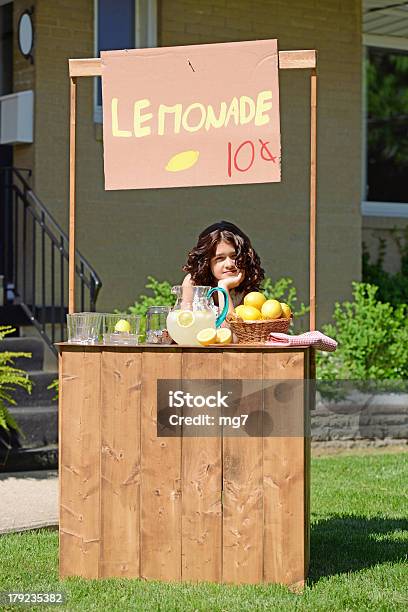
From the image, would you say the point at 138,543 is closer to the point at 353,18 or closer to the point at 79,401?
the point at 79,401

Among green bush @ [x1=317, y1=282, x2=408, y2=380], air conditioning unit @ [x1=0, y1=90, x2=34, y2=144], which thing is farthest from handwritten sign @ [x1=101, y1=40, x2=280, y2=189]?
green bush @ [x1=317, y1=282, x2=408, y2=380]

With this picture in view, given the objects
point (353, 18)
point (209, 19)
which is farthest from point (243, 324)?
point (353, 18)

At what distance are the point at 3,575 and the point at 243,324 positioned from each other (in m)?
1.60

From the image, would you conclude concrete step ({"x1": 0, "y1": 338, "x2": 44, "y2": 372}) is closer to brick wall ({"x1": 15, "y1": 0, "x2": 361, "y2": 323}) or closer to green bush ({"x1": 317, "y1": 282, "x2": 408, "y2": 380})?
brick wall ({"x1": 15, "y1": 0, "x2": 361, "y2": 323})

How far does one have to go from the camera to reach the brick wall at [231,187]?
31.0 ft

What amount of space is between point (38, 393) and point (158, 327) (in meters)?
3.64

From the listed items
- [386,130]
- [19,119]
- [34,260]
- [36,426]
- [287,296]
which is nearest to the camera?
[36,426]

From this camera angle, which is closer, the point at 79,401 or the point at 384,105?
the point at 79,401

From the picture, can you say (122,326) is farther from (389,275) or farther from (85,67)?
(389,275)

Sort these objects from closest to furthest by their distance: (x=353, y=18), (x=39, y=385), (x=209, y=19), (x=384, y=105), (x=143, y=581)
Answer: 1. (x=143, y=581)
2. (x=39, y=385)
3. (x=209, y=19)
4. (x=353, y=18)
5. (x=384, y=105)

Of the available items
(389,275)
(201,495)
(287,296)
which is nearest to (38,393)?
(287,296)

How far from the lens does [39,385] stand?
8633 millimetres

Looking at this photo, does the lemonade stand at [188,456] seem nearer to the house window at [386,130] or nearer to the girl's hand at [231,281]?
the girl's hand at [231,281]

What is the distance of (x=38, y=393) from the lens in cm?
863
